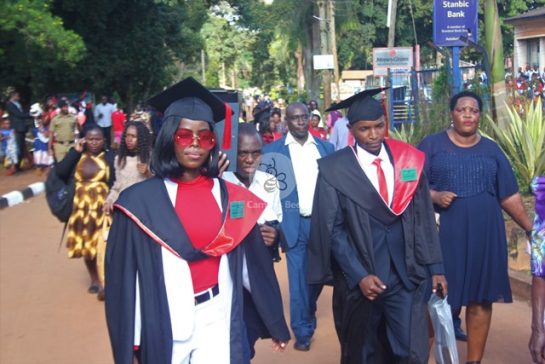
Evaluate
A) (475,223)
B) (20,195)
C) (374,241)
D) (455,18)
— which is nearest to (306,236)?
(475,223)

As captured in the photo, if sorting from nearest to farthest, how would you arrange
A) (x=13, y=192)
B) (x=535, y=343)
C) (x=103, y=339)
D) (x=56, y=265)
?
(x=535, y=343) → (x=103, y=339) → (x=56, y=265) → (x=13, y=192)

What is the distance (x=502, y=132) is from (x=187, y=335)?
7457mm

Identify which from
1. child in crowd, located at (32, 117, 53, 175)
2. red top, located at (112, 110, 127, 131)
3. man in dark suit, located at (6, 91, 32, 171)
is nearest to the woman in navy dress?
child in crowd, located at (32, 117, 53, 175)

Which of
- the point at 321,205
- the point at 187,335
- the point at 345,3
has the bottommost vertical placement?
the point at 187,335

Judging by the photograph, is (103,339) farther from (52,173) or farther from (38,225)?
(38,225)

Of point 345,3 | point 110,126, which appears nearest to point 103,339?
point 110,126

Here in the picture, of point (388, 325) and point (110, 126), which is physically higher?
point (110, 126)

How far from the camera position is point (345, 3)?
39.0 metres

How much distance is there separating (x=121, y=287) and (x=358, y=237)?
158cm

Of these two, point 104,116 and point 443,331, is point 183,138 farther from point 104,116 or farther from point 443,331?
point 104,116

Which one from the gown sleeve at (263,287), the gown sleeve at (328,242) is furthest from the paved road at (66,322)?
the gown sleeve at (263,287)

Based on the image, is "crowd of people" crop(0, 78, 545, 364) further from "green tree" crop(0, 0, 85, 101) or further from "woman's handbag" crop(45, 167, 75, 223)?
"green tree" crop(0, 0, 85, 101)

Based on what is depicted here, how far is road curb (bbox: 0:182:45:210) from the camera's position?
15141mm

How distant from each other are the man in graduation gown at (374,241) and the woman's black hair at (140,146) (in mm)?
3214
